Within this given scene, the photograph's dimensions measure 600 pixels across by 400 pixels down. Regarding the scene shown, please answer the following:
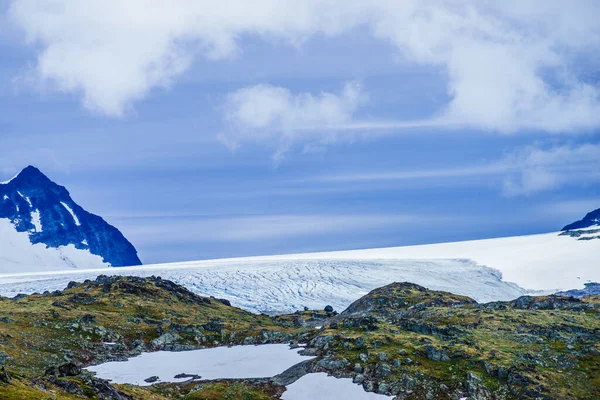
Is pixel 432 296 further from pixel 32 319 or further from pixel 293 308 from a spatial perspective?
pixel 32 319

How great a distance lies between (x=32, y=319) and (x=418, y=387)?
7805cm

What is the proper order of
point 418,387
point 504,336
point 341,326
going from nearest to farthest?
point 418,387 < point 504,336 < point 341,326

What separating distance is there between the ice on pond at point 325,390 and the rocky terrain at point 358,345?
1.34 m

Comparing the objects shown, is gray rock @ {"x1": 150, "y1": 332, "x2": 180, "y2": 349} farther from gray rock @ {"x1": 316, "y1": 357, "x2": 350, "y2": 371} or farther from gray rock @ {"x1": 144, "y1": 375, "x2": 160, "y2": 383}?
gray rock @ {"x1": 316, "y1": 357, "x2": 350, "y2": 371}

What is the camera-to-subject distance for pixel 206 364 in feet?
327

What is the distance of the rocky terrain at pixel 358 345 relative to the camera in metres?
74.7

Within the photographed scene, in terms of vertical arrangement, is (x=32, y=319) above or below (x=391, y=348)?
above

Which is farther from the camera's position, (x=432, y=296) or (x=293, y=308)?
(x=293, y=308)

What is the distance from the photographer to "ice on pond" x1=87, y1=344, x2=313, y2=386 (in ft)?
300

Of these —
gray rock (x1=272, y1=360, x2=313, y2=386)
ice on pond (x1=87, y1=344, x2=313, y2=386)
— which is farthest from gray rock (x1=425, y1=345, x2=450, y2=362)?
ice on pond (x1=87, y1=344, x2=313, y2=386)

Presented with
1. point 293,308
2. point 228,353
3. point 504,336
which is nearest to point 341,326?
point 228,353

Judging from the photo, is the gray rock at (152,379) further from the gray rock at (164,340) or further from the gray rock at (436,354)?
the gray rock at (436,354)

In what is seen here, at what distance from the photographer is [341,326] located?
106m

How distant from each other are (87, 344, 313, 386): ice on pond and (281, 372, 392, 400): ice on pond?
7.98 meters
